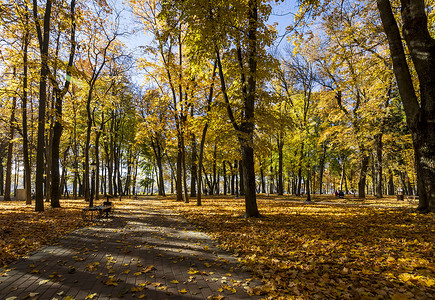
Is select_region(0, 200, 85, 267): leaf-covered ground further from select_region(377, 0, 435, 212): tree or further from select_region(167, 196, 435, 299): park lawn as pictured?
select_region(377, 0, 435, 212): tree

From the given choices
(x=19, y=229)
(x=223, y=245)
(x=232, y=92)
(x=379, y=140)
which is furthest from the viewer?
(x=379, y=140)

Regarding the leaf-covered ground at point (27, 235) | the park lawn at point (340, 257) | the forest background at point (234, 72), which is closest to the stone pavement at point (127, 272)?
the leaf-covered ground at point (27, 235)

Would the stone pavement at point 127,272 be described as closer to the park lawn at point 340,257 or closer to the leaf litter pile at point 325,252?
the leaf litter pile at point 325,252

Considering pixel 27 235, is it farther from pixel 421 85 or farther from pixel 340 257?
pixel 421 85

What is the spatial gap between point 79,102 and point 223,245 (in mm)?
18455

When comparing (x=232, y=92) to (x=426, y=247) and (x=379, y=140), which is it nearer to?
(x=426, y=247)

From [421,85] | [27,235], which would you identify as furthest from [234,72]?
[27,235]

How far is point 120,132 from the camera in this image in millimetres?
31688

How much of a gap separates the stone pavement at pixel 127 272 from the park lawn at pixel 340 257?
0.56 metres

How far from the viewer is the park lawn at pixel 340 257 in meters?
3.28

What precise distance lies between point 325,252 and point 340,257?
387mm

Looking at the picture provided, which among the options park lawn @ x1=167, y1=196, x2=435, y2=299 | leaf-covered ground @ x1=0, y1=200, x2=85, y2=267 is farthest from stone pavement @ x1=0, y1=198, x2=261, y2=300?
park lawn @ x1=167, y1=196, x2=435, y2=299

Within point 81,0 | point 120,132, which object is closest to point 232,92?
point 81,0

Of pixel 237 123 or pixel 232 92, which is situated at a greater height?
pixel 232 92
